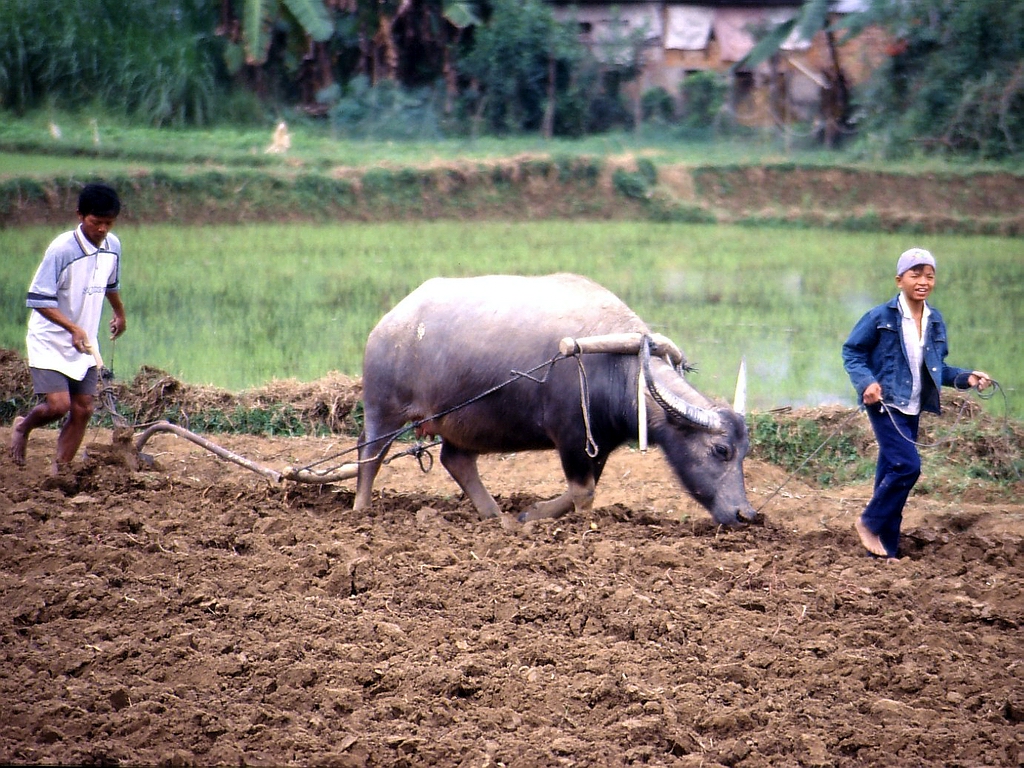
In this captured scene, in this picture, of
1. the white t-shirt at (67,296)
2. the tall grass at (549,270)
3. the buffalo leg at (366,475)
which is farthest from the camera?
the tall grass at (549,270)

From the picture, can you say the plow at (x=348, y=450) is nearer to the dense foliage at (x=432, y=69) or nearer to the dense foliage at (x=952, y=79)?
the dense foliage at (x=432, y=69)

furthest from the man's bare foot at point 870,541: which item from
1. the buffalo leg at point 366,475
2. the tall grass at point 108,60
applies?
the tall grass at point 108,60

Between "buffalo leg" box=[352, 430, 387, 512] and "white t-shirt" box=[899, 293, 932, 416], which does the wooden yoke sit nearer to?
"white t-shirt" box=[899, 293, 932, 416]

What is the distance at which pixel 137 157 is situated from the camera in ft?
44.9

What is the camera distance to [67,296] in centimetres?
624

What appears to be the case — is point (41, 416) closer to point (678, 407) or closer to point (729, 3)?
point (678, 407)

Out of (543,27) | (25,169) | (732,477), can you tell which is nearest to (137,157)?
(25,169)

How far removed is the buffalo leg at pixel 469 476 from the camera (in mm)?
6297

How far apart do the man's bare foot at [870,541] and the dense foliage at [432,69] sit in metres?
9.64

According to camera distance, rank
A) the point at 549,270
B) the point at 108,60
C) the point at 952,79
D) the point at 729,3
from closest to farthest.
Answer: the point at 549,270 → the point at 108,60 → the point at 952,79 → the point at 729,3

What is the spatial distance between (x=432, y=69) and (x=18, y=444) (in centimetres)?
1106

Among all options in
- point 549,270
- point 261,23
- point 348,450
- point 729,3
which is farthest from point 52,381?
point 729,3

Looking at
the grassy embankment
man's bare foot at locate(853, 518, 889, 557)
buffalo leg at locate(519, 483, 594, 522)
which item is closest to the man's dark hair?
buffalo leg at locate(519, 483, 594, 522)

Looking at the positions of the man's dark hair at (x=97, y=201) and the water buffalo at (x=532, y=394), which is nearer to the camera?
the water buffalo at (x=532, y=394)
